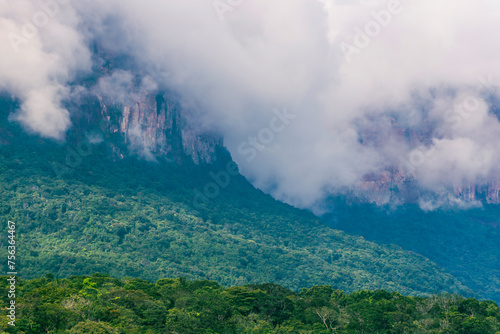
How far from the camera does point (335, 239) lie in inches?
6565

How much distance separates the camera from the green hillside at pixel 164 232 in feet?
368

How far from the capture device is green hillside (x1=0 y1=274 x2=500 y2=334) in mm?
50156

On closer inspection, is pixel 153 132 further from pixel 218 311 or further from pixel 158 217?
pixel 218 311

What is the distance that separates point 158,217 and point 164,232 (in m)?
7.60

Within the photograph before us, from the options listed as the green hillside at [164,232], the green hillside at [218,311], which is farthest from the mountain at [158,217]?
the green hillside at [218,311]

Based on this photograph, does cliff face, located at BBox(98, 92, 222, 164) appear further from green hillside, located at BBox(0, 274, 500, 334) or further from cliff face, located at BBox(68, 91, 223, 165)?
green hillside, located at BBox(0, 274, 500, 334)

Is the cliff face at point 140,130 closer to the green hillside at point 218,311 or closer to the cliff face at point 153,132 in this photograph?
the cliff face at point 153,132

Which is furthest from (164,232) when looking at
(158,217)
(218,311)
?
(218,311)

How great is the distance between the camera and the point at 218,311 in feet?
200

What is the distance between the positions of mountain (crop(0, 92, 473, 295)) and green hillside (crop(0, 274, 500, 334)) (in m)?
35.6

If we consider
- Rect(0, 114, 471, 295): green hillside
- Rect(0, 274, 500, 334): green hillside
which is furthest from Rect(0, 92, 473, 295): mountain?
Rect(0, 274, 500, 334): green hillside

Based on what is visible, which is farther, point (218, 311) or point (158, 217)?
point (158, 217)

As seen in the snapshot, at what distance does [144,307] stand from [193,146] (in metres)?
120

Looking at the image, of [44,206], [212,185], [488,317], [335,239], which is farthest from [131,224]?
[488,317]
